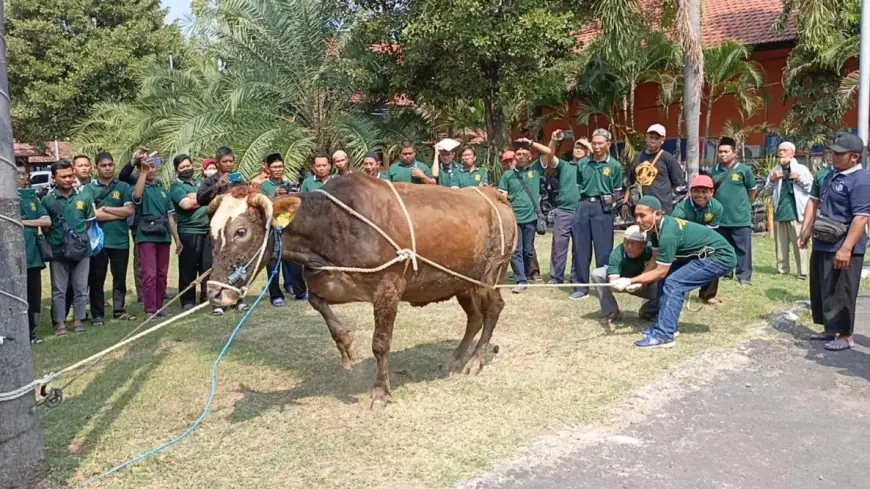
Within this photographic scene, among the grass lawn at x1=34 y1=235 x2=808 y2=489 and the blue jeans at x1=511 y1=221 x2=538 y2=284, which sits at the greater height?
the blue jeans at x1=511 y1=221 x2=538 y2=284

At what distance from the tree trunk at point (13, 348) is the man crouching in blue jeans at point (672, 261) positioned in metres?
4.68

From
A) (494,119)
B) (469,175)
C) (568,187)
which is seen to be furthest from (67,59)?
(568,187)

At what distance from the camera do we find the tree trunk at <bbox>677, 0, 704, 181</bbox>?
12.6 metres

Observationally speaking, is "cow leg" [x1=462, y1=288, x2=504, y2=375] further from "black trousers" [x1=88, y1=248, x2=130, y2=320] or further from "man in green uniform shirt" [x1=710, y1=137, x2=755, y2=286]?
"black trousers" [x1=88, y1=248, x2=130, y2=320]

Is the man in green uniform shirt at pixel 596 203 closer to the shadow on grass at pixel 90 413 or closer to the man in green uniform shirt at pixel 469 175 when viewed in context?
the man in green uniform shirt at pixel 469 175

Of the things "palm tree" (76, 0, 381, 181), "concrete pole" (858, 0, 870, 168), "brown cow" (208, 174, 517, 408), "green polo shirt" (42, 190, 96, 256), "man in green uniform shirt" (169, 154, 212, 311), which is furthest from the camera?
"palm tree" (76, 0, 381, 181)

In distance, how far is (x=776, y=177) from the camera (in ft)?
31.9

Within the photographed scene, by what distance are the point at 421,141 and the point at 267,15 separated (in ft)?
14.4

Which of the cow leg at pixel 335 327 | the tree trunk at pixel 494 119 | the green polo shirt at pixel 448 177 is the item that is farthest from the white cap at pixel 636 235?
the tree trunk at pixel 494 119

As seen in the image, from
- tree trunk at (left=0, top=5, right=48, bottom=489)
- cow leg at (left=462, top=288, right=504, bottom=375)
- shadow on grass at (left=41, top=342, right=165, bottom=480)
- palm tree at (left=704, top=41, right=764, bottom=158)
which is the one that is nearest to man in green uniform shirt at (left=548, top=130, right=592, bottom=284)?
cow leg at (left=462, top=288, right=504, bottom=375)

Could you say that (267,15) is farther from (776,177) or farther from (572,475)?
(572,475)

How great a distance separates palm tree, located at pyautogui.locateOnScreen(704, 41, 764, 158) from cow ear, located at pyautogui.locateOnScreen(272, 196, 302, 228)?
1431cm

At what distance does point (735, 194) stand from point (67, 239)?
25.9ft

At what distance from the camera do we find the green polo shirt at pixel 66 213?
24.9 ft
